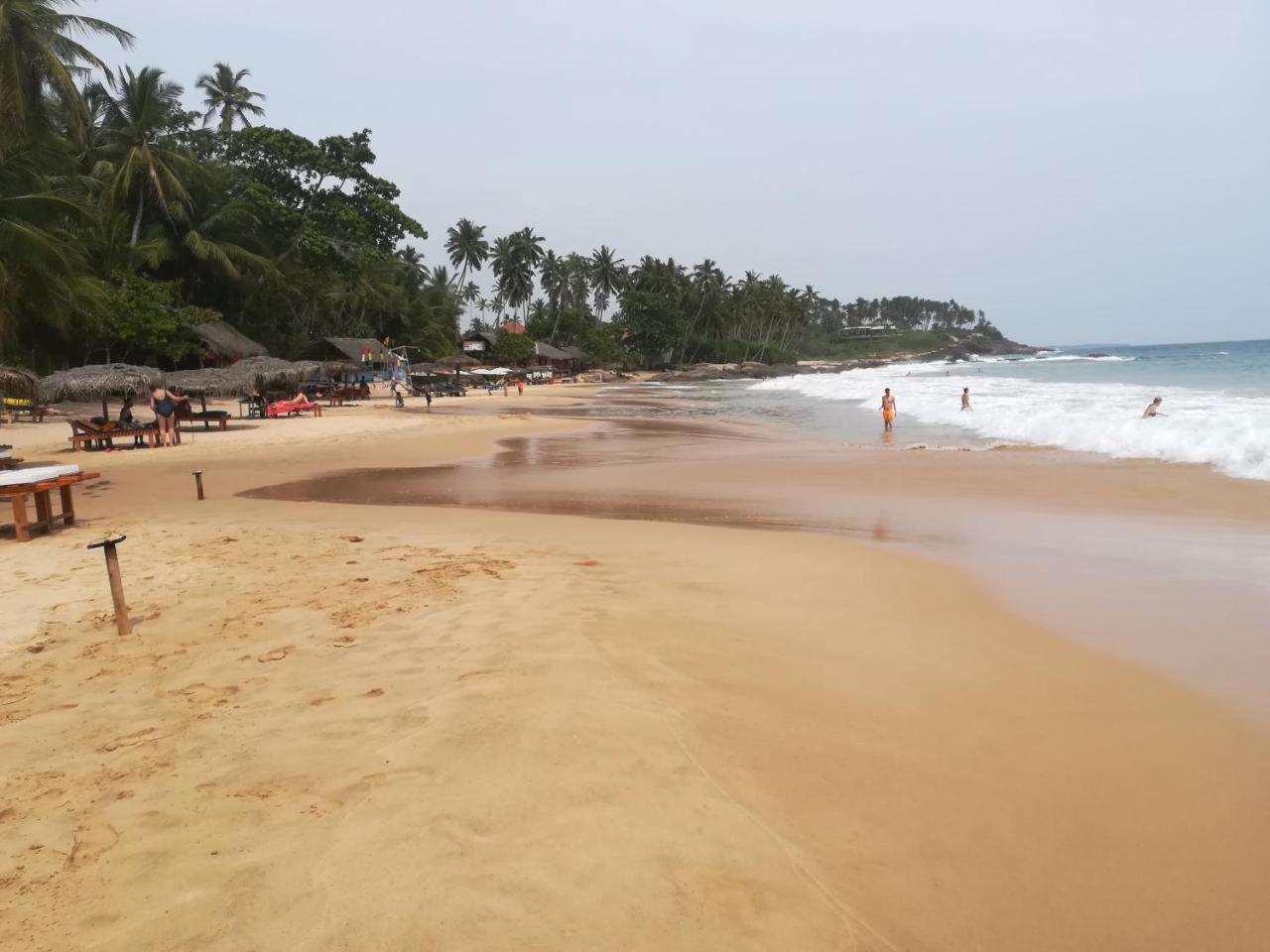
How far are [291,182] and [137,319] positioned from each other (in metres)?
13.9

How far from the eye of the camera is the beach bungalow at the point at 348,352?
38875 millimetres

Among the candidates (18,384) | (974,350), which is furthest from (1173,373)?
(974,350)

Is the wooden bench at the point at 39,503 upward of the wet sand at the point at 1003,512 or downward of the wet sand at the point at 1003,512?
upward

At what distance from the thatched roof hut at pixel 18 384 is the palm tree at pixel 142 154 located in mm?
13825

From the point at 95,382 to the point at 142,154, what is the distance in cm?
1751

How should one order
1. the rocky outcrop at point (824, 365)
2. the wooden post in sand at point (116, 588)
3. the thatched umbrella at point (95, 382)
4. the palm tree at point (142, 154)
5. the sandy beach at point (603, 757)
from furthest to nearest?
1. the rocky outcrop at point (824, 365)
2. the palm tree at point (142, 154)
3. the thatched umbrella at point (95, 382)
4. the wooden post in sand at point (116, 588)
5. the sandy beach at point (603, 757)

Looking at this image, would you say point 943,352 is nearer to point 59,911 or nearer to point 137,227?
point 137,227

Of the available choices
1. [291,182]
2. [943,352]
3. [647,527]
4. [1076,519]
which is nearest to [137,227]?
[291,182]

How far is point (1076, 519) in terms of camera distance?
9.16m

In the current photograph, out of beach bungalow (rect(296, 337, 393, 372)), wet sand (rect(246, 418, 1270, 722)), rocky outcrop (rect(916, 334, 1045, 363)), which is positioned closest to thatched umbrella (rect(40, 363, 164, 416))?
wet sand (rect(246, 418, 1270, 722))

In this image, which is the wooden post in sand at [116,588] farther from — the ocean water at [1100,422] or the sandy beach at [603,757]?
the ocean water at [1100,422]

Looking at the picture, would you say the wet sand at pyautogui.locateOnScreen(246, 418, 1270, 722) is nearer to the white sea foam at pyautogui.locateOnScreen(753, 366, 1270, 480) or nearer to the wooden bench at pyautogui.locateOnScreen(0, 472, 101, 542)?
the white sea foam at pyautogui.locateOnScreen(753, 366, 1270, 480)

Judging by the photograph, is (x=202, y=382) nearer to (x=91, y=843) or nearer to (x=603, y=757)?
(x=91, y=843)

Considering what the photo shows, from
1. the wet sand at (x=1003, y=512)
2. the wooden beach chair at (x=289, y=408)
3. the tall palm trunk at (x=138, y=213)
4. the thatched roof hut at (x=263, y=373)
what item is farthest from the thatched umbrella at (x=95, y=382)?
the tall palm trunk at (x=138, y=213)
